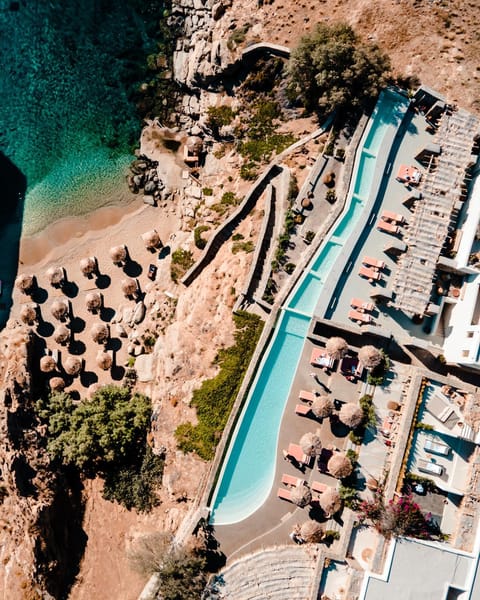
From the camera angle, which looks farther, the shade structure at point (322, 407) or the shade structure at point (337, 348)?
the shade structure at point (337, 348)

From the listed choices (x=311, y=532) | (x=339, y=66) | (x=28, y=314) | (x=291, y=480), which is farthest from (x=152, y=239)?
(x=311, y=532)

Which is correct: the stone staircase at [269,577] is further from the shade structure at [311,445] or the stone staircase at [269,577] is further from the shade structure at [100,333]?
the shade structure at [100,333]

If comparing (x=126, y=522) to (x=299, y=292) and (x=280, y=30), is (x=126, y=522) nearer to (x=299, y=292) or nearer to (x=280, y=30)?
(x=299, y=292)

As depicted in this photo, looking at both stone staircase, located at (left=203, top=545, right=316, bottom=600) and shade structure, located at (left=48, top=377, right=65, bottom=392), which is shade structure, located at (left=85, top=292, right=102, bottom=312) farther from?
stone staircase, located at (left=203, top=545, right=316, bottom=600)

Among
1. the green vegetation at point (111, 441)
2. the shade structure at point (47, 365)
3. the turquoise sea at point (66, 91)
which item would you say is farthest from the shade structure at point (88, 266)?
the green vegetation at point (111, 441)

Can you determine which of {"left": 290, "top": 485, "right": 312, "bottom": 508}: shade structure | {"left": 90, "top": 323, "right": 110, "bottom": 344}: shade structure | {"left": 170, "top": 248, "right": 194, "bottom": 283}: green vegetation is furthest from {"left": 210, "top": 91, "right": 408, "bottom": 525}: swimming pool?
{"left": 90, "top": 323, "right": 110, "bottom": 344}: shade structure

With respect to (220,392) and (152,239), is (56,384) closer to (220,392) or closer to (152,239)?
(152,239)

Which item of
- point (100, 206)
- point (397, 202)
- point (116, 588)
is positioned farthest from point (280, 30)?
point (116, 588)
